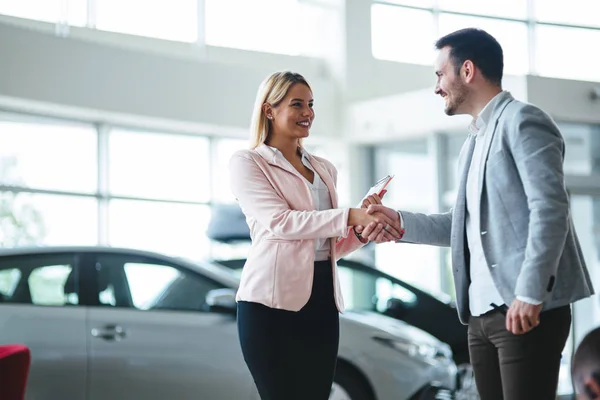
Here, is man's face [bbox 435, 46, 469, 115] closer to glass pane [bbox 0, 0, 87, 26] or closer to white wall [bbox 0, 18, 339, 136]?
white wall [bbox 0, 18, 339, 136]

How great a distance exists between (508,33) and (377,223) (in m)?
10.8

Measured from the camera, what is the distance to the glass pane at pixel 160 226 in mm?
11344

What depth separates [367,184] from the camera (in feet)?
42.0

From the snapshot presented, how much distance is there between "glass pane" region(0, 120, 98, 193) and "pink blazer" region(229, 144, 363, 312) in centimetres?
768

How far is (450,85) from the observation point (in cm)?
292

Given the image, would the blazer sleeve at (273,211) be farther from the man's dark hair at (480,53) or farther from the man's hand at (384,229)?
the man's dark hair at (480,53)

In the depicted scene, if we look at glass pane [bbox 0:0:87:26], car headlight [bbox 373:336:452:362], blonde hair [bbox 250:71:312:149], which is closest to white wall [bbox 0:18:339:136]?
glass pane [bbox 0:0:87:26]

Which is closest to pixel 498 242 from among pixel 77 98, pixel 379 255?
pixel 77 98

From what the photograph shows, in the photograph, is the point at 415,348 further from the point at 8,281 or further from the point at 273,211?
the point at 273,211

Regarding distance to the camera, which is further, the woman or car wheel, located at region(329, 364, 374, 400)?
car wheel, located at region(329, 364, 374, 400)

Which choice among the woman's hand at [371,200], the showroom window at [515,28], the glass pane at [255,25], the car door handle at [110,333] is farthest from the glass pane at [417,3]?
the woman's hand at [371,200]

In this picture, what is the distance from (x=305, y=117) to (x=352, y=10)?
9618 millimetres

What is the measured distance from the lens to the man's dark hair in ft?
9.44

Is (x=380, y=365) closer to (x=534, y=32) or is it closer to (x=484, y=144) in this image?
(x=484, y=144)
